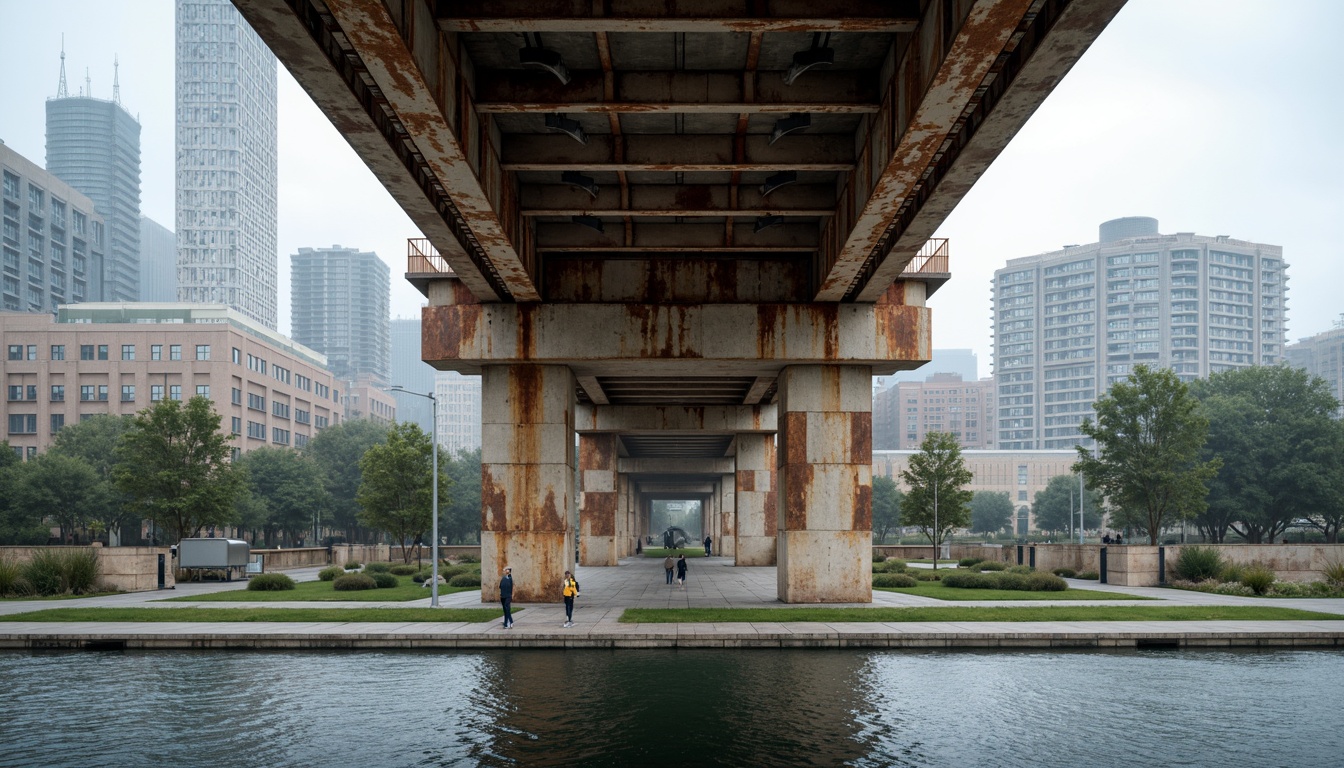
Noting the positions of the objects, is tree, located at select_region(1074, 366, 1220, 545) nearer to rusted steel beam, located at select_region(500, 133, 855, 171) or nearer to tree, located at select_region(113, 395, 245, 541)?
rusted steel beam, located at select_region(500, 133, 855, 171)

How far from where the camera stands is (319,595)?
119 feet

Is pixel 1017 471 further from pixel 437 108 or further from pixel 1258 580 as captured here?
pixel 437 108

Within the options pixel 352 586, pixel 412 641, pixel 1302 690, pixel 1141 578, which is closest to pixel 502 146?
pixel 412 641

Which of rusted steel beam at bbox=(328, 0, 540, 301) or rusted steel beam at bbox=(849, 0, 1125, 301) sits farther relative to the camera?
rusted steel beam at bbox=(328, 0, 540, 301)

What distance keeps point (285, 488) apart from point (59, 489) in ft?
63.5

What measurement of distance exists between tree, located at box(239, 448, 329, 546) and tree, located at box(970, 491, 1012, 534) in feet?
298

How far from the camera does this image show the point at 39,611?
29344mm

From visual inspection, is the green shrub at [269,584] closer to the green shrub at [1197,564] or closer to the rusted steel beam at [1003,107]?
the rusted steel beam at [1003,107]

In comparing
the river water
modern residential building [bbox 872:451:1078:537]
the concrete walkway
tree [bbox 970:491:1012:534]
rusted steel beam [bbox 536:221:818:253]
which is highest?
rusted steel beam [bbox 536:221:818:253]

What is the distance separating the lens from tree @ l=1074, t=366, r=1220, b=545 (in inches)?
2136

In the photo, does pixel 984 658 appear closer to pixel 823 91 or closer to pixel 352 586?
pixel 823 91

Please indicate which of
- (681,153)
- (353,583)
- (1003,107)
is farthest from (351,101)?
(353,583)

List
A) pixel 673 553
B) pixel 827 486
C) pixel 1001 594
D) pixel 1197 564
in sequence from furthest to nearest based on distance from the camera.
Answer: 1. pixel 673 553
2. pixel 1197 564
3. pixel 1001 594
4. pixel 827 486

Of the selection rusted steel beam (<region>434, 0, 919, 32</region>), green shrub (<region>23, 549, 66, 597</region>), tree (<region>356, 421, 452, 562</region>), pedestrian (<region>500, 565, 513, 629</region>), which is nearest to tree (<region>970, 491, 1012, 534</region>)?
tree (<region>356, 421, 452, 562</region>)
